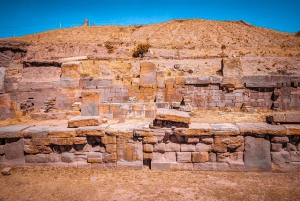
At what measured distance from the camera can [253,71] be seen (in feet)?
65.4

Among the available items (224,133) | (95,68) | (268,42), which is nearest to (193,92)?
(224,133)

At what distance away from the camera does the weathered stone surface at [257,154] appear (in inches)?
189

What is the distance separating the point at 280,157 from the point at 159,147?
287 centimetres

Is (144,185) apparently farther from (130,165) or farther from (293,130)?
(293,130)

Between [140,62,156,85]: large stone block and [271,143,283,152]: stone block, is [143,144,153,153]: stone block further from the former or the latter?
[140,62,156,85]: large stone block

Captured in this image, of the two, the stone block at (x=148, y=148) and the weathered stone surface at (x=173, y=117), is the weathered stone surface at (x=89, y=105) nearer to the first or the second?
the stone block at (x=148, y=148)

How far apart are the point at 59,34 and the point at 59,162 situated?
43.4 m

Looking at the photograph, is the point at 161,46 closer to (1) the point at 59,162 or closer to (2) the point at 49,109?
(2) the point at 49,109

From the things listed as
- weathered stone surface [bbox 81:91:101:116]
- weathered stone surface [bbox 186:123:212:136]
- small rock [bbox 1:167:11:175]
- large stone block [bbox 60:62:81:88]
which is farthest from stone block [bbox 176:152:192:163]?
large stone block [bbox 60:62:81:88]

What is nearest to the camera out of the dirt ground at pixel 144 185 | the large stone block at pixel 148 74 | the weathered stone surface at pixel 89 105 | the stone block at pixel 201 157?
the dirt ground at pixel 144 185

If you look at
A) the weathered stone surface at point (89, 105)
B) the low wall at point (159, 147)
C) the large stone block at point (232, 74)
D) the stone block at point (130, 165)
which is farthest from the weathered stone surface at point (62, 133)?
the large stone block at point (232, 74)

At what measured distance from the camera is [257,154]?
15.8ft

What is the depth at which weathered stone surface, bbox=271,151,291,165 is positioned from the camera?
4.78 meters

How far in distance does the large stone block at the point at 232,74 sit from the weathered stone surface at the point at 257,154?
7.30 m
